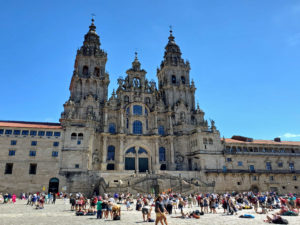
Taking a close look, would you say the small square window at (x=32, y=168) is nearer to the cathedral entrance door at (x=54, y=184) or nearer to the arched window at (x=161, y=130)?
the cathedral entrance door at (x=54, y=184)

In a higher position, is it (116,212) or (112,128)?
(112,128)

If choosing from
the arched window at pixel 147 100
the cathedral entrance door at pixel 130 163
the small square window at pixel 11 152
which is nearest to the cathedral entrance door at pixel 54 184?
the small square window at pixel 11 152

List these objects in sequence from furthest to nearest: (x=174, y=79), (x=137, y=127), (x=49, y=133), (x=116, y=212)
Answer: (x=174, y=79), (x=137, y=127), (x=49, y=133), (x=116, y=212)

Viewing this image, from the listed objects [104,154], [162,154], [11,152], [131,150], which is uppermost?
[131,150]

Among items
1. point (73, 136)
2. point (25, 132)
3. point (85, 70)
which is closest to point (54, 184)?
point (73, 136)

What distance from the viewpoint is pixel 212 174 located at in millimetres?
52375

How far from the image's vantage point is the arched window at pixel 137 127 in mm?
56938

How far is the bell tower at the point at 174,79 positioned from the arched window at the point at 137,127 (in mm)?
9364

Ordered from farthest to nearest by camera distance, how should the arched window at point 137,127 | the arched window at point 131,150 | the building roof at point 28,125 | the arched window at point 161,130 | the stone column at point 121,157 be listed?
the arched window at point 161,130 < the arched window at point 137,127 < the arched window at point 131,150 < the stone column at point 121,157 < the building roof at point 28,125

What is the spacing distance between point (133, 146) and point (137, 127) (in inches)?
182

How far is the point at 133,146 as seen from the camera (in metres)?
55.3

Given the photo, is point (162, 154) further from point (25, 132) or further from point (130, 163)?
point (25, 132)

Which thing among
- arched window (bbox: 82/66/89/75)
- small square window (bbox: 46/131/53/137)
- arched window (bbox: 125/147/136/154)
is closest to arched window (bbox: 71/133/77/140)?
small square window (bbox: 46/131/53/137)

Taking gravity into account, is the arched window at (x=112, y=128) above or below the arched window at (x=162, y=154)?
above
